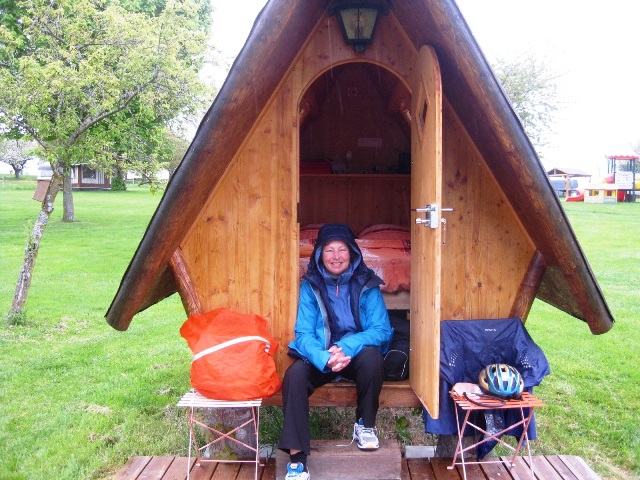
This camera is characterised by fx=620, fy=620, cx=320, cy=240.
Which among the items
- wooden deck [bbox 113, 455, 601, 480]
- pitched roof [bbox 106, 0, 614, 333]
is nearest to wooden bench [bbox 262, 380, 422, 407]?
wooden deck [bbox 113, 455, 601, 480]

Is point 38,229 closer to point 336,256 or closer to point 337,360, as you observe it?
point 336,256

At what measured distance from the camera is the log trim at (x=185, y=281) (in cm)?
427

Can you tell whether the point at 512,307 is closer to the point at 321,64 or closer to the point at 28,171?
the point at 321,64

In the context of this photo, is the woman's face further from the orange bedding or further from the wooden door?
the orange bedding

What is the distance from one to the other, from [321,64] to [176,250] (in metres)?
1.61

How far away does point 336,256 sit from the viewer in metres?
4.18

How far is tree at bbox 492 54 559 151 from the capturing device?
18.8 meters

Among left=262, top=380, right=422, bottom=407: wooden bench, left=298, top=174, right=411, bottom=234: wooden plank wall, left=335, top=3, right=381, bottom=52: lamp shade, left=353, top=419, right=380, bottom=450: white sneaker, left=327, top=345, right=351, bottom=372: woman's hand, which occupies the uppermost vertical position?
left=335, top=3, right=381, bottom=52: lamp shade

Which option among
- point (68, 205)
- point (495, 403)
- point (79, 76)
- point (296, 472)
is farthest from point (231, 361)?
point (68, 205)

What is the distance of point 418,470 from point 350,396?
0.64 metres

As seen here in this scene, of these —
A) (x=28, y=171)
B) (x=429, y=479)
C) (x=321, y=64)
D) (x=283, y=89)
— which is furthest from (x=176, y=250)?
(x=28, y=171)

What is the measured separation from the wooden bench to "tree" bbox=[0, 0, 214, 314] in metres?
4.87

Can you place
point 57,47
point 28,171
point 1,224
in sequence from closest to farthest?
point 57,47 < point 1,224 < point 28,171

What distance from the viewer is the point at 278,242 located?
168 inches
